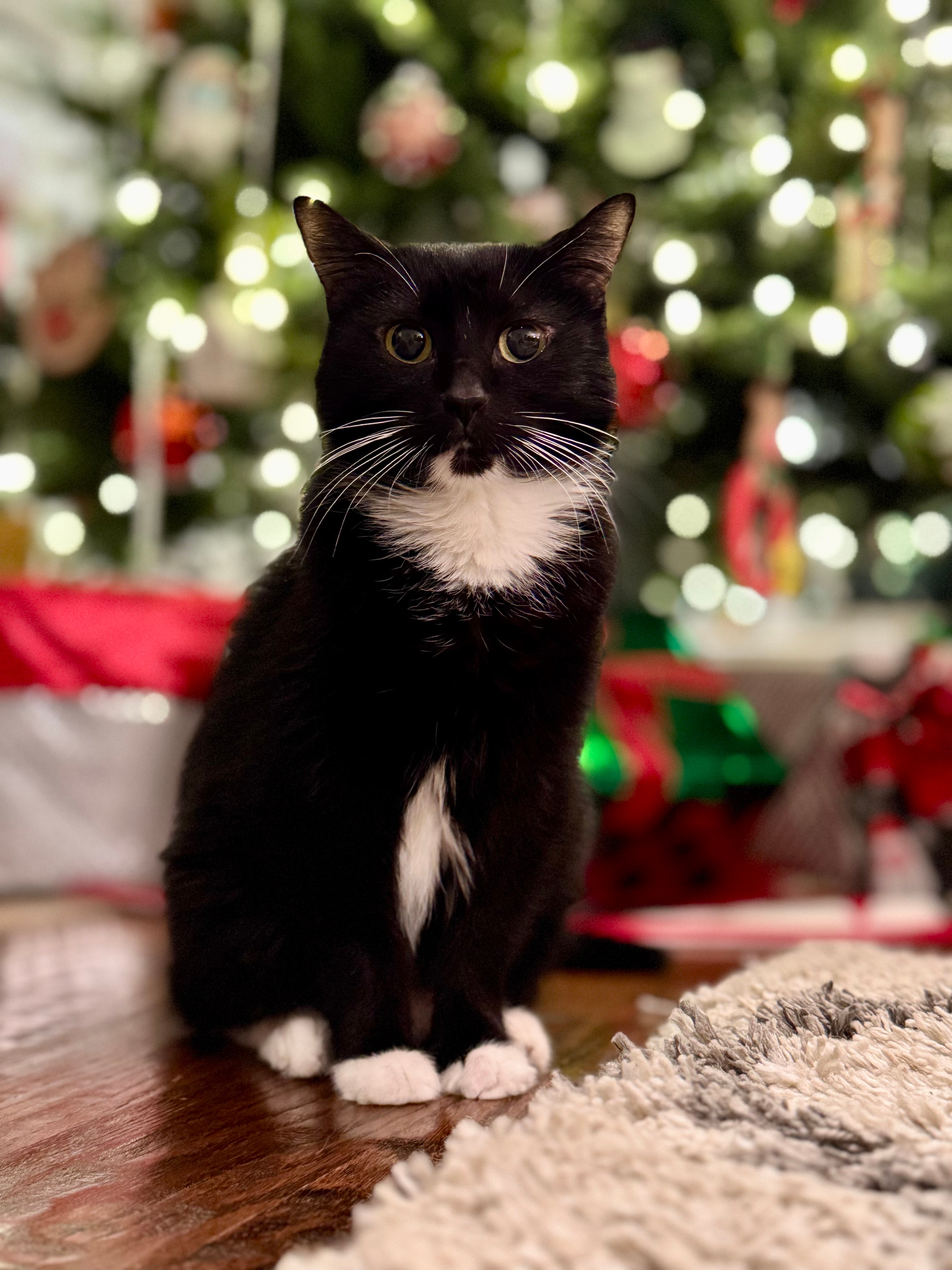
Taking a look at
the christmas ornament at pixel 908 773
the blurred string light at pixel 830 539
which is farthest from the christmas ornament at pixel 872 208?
the christmas ornament at pixel 908 773

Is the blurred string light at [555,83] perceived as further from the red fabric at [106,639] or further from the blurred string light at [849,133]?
the red fabric at [106,639]

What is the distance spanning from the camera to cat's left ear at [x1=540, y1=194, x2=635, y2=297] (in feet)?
2.74

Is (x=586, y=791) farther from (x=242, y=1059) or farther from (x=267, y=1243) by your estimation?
(x=267, y=1243)

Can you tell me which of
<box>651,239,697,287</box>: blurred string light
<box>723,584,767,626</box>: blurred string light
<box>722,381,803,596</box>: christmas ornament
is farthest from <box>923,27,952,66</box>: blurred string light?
<box>723,584,767,626</box>: blurred string light

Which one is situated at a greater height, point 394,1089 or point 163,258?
point 163,258

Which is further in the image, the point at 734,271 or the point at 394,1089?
the point at 734,271

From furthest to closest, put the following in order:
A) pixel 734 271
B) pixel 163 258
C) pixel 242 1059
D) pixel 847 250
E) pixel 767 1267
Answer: pixel 163 258 → pixel 734 271 → pixel 847 250 → pixel 242 1059 → pixel 767 1267

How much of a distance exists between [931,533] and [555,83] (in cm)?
121

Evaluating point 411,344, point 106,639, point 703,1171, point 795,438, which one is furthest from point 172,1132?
point 795,438

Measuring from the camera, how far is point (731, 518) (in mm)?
2150

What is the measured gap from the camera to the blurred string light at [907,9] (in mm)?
2006

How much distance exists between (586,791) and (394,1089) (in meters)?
0.31

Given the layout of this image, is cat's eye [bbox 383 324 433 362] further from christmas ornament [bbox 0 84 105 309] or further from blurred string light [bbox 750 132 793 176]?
christmas ornament [bbox 0 84 105 309]

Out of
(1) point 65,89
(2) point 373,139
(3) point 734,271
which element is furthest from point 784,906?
(1) point 65,89
